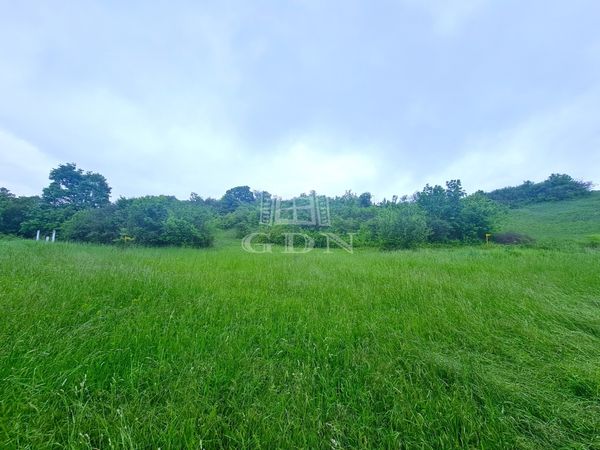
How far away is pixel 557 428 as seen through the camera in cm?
134

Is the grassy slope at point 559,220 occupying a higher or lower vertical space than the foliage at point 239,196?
lower

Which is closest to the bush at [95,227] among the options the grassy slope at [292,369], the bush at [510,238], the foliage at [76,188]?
the grassy slope at [292,369]

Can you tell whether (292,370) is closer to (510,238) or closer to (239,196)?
(510,238)

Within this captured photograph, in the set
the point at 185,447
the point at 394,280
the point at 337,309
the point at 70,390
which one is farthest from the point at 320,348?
the point at 394,280

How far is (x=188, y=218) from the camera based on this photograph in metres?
13.0

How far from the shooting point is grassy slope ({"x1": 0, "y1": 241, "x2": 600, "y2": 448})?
1.28 m

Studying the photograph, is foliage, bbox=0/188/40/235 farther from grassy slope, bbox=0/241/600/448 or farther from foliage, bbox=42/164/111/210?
grassy slope, bbox=0/241/600/448

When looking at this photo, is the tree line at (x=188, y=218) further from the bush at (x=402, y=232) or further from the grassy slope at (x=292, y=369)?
the grassy slope at (x=292, y=369)

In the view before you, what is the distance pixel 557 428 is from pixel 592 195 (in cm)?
6753

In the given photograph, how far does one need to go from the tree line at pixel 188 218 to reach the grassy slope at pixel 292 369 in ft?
33.1

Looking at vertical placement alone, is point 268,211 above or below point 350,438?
above

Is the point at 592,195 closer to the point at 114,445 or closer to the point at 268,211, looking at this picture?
the point at 268,211

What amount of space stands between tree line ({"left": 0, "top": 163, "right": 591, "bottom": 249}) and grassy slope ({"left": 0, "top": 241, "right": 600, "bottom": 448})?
33.1ft

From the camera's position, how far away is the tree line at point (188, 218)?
41.7 feet
